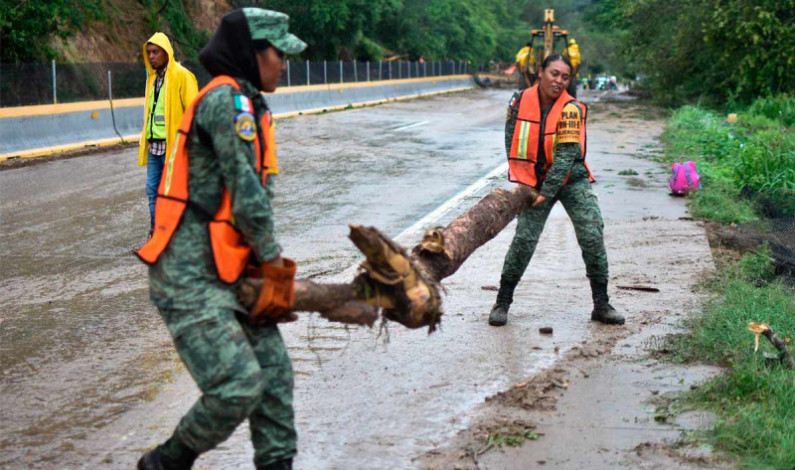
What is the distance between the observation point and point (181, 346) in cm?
366

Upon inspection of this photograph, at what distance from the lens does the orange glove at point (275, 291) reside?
12.0ft

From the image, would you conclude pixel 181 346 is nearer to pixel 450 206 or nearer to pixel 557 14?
pixel 450 206

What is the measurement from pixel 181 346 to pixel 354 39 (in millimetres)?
40163

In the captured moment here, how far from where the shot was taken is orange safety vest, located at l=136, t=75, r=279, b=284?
365 centimetres

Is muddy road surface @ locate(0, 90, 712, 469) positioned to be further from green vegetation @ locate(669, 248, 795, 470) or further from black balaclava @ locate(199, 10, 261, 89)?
black balaclava @ locate(199, 10, 261, 89)

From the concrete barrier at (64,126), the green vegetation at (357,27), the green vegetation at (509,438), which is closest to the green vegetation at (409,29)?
the green vegetation at (357,27)

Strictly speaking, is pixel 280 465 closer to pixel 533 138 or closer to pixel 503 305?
pixel 503 305

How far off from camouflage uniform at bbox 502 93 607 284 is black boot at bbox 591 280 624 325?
2.0 inches

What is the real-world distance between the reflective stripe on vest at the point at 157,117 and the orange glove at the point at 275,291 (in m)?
5.34

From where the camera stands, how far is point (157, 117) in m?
8.71

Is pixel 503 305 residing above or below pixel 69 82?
below

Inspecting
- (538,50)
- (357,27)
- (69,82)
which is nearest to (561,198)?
(69,82)

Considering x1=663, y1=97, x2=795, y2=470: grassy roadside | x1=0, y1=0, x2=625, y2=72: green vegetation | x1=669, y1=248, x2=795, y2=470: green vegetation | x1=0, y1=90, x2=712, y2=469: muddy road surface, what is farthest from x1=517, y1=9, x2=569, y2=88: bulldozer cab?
x1=669, y1=248, x2=795, y2=470: green vegetation

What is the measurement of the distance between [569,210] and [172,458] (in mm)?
3838
